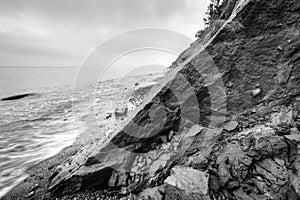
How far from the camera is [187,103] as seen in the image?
4.83 m

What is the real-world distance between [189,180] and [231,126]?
1813mm

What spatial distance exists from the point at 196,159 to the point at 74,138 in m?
7.71

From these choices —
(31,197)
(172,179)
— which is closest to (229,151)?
(172,179)

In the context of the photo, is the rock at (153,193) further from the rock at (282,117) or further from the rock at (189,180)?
the rock at (282,117)

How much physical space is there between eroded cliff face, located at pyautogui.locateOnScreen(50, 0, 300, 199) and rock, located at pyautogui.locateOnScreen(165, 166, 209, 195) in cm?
2

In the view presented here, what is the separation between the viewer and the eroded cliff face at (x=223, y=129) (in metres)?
3.38

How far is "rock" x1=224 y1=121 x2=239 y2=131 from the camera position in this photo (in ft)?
13.5

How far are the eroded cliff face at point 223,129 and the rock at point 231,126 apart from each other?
2 centimetres

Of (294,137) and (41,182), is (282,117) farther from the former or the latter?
(41,182)

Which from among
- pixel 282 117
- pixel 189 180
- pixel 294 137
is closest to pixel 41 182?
pixel 189 180

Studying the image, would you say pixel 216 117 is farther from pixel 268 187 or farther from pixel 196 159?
pixel 268 187

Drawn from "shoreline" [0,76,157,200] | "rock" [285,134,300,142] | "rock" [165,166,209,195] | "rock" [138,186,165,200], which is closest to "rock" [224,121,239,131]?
"rock" [285,134,300,142]

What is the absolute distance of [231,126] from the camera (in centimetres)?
416

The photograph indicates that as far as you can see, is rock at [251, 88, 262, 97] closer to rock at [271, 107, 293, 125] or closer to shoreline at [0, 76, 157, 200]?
rock at [271, 107, 293, 125]
